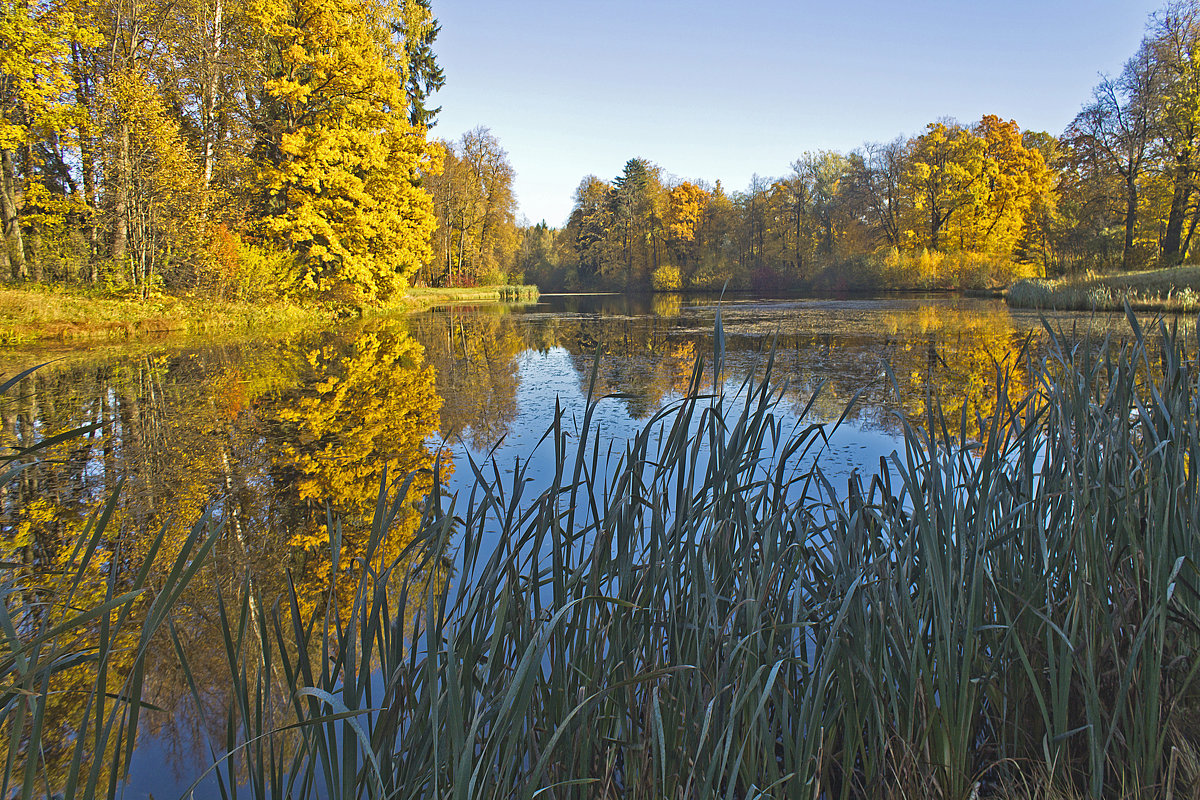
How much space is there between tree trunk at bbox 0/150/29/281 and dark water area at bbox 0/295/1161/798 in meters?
5.91

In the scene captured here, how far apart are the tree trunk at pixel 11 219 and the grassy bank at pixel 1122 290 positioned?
20780 mm

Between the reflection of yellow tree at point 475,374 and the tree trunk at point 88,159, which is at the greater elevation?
the tree trunk at point 88,159

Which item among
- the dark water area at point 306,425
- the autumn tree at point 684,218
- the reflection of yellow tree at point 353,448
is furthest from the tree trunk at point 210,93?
the autumn tree at point 684,218

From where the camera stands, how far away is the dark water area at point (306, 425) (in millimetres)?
2465

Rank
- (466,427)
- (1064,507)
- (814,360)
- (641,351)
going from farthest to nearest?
(641,351) → (814,360) → (466,427) → (1064,507)

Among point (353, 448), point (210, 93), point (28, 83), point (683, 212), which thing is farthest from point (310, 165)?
point (683, 212)

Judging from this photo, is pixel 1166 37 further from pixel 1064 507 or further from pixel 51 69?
pixel 51 69

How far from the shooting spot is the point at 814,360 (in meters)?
9.59

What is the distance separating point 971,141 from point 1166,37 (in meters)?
9.59

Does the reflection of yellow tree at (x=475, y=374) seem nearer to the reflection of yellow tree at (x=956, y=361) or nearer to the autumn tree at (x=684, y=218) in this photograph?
the reflection of yellow tree at (x=956, y=361)

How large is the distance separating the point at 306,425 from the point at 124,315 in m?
9.17

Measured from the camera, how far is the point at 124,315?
12.5m

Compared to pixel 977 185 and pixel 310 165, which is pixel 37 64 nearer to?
pixel 310 165

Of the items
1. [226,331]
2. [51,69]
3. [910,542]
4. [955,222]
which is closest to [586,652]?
[910,542]
